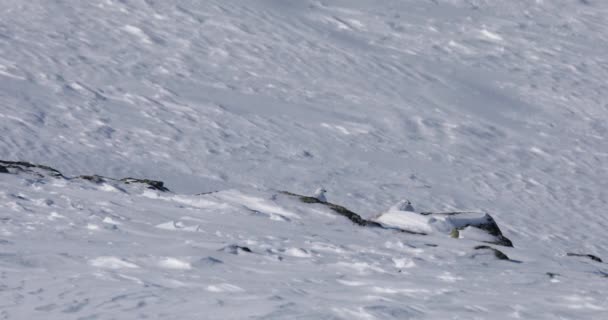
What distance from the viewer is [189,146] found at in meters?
8.30

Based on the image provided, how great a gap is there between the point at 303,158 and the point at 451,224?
10.9 feet

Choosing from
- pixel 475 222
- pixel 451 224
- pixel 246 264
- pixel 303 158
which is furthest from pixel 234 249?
pixel 303 158

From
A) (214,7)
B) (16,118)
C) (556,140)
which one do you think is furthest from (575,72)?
(16,118)

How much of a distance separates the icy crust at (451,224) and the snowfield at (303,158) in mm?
18

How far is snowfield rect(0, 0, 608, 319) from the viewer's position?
3461 millimetres

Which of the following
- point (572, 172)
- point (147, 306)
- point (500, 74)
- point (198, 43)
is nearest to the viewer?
point (147, 306)

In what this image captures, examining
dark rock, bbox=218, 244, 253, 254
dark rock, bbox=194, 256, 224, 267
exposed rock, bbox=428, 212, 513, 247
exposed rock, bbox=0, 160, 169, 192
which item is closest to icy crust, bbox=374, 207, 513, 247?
exposed rock, bbox=428, 212, 513, 247

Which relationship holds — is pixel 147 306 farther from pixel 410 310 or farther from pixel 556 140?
pixel 556 140

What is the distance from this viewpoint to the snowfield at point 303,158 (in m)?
3.46

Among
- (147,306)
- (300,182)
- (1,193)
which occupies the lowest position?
(300,182)

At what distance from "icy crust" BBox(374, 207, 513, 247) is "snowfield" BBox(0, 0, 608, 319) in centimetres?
2

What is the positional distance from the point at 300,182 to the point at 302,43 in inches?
150

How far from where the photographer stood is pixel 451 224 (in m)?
5.39

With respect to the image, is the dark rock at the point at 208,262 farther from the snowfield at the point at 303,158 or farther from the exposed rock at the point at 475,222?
the exposed rock at the point at 475,222
